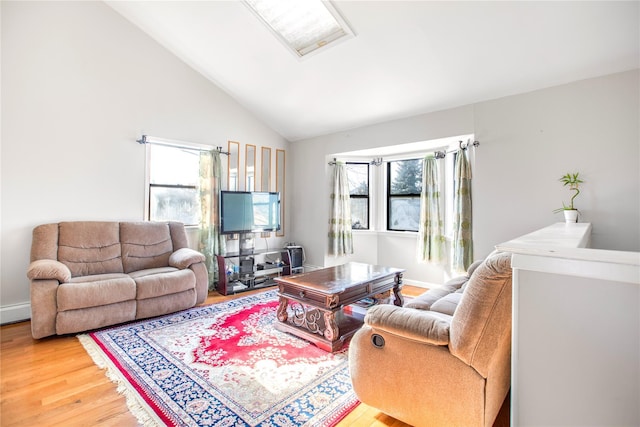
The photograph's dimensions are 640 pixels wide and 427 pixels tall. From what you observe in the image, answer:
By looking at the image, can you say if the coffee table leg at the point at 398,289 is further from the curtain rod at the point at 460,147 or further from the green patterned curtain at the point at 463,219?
the curtain rod at the point at 460,147

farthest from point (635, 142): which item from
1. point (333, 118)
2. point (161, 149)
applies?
point (161, 149)

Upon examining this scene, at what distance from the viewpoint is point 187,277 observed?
→ 11.0 feet

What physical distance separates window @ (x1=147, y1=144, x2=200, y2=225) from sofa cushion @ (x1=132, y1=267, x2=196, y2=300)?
108 centimetres

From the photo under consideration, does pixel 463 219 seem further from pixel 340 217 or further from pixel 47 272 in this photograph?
pixel 47 272

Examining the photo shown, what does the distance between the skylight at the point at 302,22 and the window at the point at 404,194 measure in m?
2.43

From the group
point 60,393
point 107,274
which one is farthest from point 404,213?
point 60,393

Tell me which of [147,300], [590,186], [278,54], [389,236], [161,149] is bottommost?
[147,300]

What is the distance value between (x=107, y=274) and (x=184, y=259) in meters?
0.78

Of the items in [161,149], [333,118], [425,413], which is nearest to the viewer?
[425,413]

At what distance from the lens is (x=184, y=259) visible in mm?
3490

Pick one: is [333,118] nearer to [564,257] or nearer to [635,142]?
[635,142]

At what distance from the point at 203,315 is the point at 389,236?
126 inches

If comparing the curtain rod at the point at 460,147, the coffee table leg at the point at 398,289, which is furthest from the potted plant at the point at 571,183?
the coffee table leg at the point at 398,289

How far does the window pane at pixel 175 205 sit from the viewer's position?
13.7 feet
